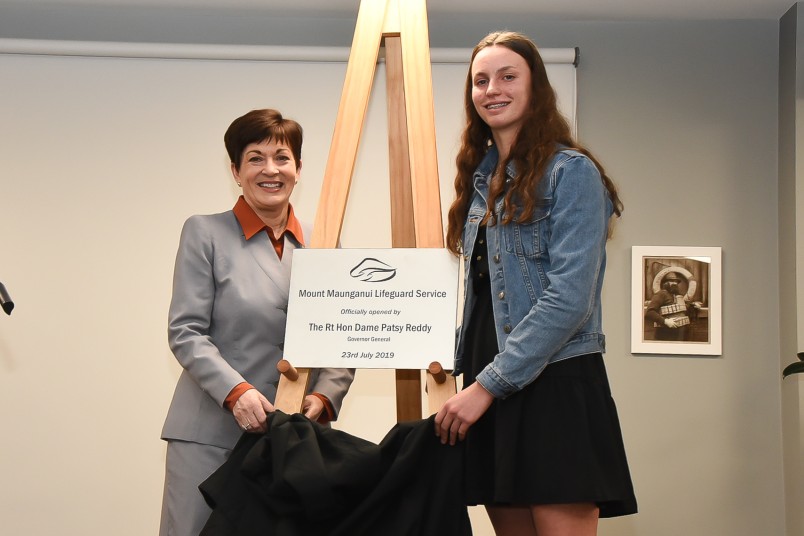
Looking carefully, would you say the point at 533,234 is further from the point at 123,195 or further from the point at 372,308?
the point at 123,195

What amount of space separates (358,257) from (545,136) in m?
0.56

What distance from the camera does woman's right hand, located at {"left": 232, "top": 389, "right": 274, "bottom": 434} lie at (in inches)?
80.6

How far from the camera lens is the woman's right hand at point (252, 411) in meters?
2.05

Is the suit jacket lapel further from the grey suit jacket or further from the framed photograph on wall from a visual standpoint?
the framed photograph on wall

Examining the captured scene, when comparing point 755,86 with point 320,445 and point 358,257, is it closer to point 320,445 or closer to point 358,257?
point 358,257


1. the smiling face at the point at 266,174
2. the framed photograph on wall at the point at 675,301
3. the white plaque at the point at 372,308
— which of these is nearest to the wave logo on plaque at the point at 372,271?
the white plaque at the point at 372,308

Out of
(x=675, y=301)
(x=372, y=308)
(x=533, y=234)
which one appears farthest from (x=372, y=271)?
(x=675, y=301)

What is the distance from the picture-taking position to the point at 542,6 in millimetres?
3873

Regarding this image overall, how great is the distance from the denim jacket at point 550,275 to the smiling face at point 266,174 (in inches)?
27.7

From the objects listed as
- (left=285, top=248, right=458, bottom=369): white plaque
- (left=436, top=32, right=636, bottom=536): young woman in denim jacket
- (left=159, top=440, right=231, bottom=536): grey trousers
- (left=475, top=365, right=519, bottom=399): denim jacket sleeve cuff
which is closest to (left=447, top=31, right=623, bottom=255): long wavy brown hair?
(left=436, top=32, right=636, bottom=536): young woman in denim jacket

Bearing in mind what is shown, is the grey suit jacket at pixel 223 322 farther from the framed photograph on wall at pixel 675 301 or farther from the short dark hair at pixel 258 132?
the framed photograph on wall at pixel 675 301

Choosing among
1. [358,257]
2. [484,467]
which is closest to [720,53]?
[358,257]

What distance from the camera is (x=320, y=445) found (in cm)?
193

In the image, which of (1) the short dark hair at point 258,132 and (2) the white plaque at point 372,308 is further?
(1) the short dark hair at point 258,132
